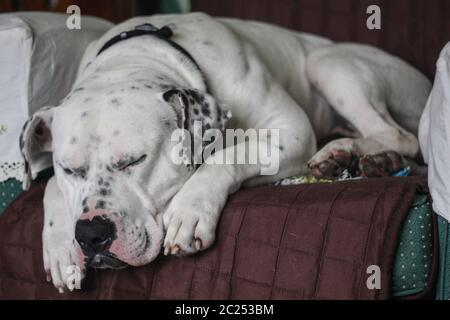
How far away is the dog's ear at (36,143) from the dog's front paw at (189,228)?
0.46 metres

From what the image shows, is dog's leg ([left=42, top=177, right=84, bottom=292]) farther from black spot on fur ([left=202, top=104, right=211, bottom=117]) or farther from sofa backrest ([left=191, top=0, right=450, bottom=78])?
sofa backrest ([left=191, top=0, right=450, bottom=78])

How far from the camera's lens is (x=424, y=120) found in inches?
68.3

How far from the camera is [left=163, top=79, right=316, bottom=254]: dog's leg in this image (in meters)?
1.52

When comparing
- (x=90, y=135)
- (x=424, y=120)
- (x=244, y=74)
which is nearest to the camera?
(x=90, y=135)

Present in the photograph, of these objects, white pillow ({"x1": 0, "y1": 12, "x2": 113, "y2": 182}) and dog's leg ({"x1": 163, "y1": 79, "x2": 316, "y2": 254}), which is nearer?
dog's leg ({"x1": 163, "y1": 79, "x2": 316, "y2": 254})

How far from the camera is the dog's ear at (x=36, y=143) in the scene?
5.82 feet

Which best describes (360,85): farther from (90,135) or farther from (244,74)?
(90,135)

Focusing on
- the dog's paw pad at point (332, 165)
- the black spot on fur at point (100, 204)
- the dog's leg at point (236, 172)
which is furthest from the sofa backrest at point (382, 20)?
the black spot on fur at point (100, 204)

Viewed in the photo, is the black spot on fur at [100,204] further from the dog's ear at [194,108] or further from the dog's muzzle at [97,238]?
the dog's ear at [194,108]

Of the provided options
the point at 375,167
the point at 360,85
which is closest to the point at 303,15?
the point at 360,85

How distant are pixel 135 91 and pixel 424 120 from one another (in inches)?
27.6

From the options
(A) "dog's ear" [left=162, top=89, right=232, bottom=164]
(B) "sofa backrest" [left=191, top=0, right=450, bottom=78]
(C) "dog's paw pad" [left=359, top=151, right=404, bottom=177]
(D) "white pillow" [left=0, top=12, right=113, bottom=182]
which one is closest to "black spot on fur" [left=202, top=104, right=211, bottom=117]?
(A) "dog's ear" [left=162, top=89, right=232, bottom=164]
